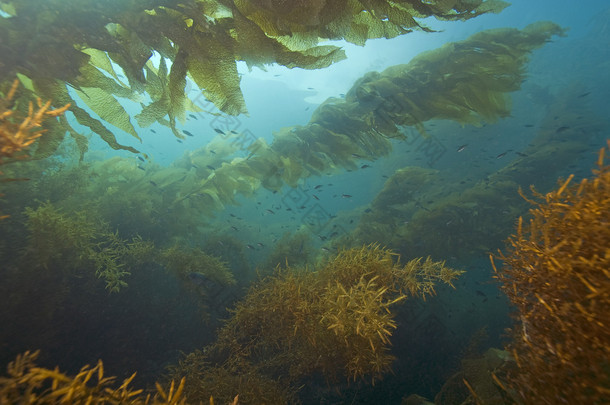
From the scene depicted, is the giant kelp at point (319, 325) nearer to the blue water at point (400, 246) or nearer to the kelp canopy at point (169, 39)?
the blue water at point (400, 246)

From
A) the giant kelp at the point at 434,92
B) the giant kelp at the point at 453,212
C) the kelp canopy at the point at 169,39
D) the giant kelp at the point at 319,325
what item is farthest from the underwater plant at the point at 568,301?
the giant kelp at the point at 453,212

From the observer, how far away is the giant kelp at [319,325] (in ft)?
10.1

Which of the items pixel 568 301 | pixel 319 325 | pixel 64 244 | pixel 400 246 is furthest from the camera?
pixel 400 246

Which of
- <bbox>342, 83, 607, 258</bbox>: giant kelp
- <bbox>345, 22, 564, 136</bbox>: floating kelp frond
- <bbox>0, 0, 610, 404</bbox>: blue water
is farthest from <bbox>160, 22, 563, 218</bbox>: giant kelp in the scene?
<bbox>342, 83, 607, 258</bbox>: giant kelp

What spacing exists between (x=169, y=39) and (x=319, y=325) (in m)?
3.49

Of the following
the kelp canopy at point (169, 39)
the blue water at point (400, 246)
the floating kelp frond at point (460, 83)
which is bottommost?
the blue water at point (400, 246)

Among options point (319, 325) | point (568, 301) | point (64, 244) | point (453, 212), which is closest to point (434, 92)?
point (453, 212)

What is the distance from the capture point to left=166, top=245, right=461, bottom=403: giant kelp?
308 centimetres

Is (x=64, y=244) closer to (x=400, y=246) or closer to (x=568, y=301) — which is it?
(x=568, y=301)

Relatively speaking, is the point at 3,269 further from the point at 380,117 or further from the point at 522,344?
the point at 380,117

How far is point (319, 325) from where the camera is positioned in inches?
135

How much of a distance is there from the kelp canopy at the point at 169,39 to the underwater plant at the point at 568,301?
5.69 ft

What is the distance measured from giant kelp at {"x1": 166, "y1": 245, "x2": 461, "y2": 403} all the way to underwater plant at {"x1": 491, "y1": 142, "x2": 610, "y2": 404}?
4.28 ft

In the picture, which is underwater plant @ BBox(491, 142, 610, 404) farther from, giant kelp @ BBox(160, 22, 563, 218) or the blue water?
giant kelp @ BBox(160, 22, 563, 218)
